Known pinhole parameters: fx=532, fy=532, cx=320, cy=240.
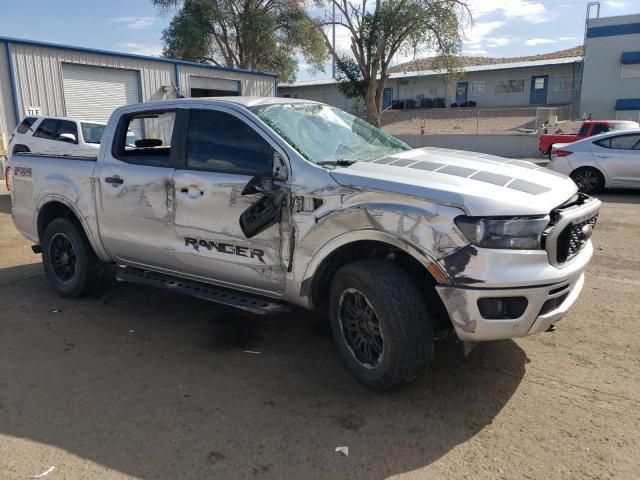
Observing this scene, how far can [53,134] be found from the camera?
42.1 feet

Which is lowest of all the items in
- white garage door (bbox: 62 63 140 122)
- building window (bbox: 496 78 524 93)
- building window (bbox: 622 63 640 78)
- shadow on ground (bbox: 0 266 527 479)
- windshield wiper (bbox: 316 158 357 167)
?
shadow on ground (bbox: 0 266 527 479)

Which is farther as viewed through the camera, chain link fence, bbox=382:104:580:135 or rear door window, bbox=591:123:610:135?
chain link fence, bbox=382:104:580:135

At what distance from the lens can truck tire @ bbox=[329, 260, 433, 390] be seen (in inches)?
125

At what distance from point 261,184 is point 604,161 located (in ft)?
31.3

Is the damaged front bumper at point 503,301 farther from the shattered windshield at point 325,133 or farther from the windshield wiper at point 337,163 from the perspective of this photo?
the shattered windshield at point 325,133

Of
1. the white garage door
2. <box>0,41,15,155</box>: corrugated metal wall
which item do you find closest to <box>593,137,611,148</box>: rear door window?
the white garage door

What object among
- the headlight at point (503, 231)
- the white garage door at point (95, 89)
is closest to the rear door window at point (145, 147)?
the headlight at point (503, 231)

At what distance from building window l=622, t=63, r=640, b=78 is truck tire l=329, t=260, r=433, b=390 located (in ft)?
122

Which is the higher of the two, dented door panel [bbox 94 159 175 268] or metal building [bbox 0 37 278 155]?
metal building [bbox 0 37 278 155]

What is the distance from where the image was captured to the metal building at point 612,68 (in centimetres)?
3328

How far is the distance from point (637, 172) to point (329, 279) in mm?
9452

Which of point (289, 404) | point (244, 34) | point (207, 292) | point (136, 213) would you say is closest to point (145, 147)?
point (136, 213)

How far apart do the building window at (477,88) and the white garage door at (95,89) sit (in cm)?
3270

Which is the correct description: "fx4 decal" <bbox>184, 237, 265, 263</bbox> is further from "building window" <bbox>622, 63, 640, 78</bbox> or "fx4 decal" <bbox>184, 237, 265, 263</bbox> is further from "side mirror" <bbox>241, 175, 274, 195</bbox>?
"building window" <bbox>622, 63, 640, 78</bbox>
